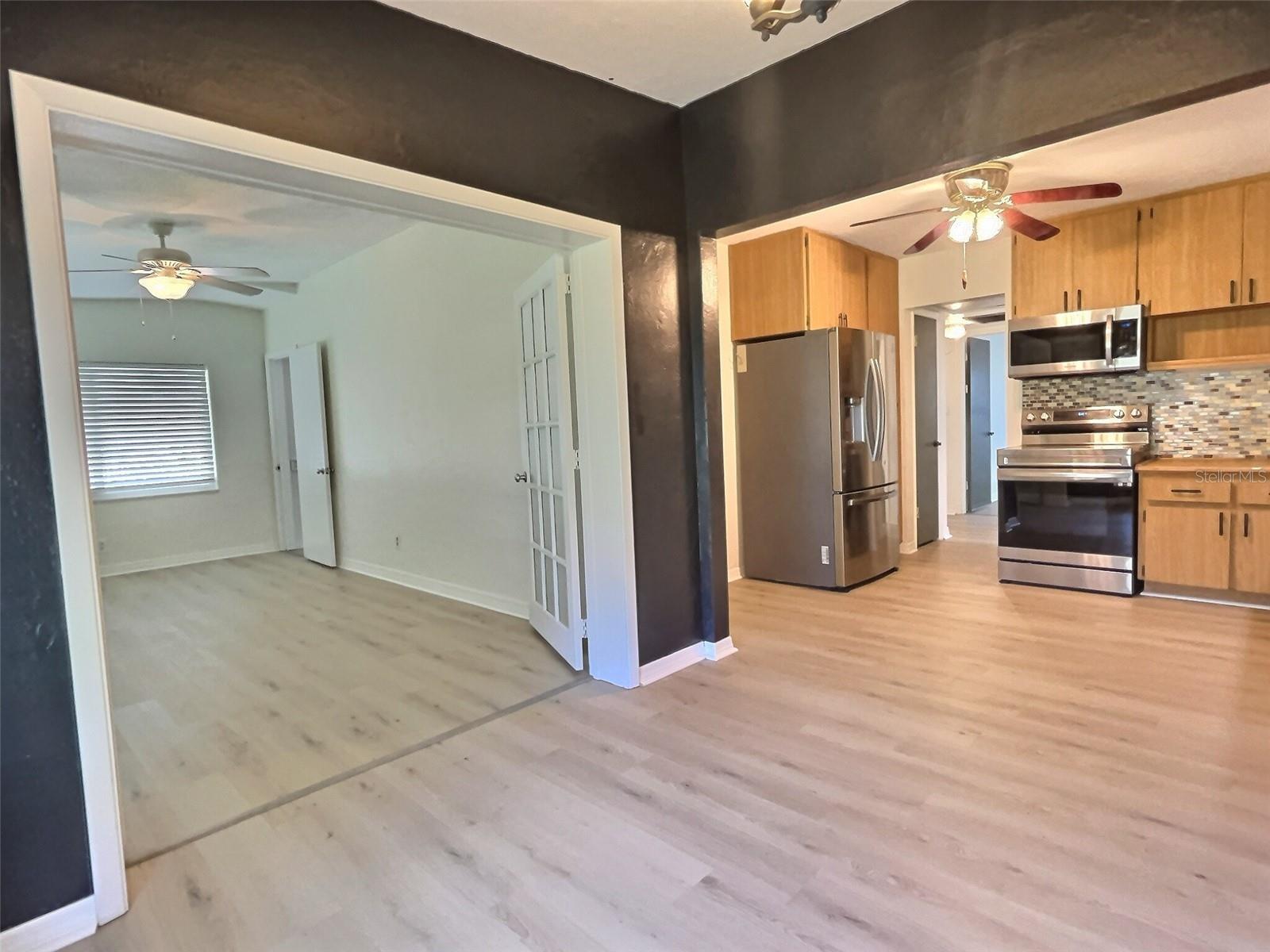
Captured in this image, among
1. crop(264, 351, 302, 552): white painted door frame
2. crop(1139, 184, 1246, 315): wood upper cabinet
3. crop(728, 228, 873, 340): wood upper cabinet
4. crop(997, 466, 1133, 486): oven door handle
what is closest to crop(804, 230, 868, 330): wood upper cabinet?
crop(728, 228, 873, 340): wood upper cabinet

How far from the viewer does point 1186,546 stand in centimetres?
395

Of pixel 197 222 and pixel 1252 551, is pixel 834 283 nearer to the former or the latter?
pixel 1252 551

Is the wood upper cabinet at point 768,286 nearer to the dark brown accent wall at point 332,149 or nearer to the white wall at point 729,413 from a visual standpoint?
the white wall at point 729,413

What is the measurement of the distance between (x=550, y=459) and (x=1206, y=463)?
3833 mm

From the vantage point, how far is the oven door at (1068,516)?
412 centimetres

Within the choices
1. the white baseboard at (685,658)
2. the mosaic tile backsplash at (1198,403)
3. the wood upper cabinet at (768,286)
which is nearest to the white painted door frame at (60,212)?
the white baseboard at (685,658)

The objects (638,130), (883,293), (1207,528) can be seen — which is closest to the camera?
(638,130)

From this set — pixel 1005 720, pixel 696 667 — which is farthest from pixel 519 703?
pixel 1005 720

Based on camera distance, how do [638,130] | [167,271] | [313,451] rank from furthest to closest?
[313,451], [167,271], [638,130]

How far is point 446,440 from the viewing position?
477cm

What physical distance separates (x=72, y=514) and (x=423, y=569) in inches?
141

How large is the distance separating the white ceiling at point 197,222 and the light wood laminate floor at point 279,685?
2.22 meters

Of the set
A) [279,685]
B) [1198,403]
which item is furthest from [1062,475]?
[279,685]

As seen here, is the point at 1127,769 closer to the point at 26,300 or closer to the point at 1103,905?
the point at 1103,905
